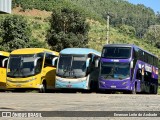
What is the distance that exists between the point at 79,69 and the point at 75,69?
0.28 metres

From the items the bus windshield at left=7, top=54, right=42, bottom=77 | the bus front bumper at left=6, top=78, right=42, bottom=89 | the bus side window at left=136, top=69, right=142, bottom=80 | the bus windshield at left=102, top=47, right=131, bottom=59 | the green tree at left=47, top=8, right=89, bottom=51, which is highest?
the green tree at left=47, top=8, right=89, bottom=51

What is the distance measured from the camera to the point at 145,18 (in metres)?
184

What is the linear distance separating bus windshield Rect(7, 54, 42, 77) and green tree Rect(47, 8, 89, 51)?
17.6 m

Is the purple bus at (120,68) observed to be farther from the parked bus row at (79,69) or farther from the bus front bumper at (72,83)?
the bus front bumper at (72,83)

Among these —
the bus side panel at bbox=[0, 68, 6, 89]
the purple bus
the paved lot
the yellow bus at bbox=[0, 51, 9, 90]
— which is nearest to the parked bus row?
the purple bus

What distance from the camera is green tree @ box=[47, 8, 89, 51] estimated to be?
5144 centimetres

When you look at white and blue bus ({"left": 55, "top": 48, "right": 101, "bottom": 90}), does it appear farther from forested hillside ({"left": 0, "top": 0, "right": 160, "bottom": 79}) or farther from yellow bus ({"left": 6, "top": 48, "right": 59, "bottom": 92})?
forested hillside ({"left": 0, "top": 0, "right": 160, "bottom": 79})

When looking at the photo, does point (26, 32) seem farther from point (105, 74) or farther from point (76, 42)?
point (105, 74)

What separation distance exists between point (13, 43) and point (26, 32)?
2.26m

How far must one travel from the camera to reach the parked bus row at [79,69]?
32.7m

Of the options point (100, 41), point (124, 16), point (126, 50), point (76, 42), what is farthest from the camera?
point (124, 16)

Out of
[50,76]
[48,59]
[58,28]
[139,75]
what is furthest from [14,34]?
[139,75]

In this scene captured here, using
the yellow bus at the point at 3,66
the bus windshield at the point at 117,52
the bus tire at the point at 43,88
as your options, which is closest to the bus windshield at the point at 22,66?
the bus tire at the point at 43,88

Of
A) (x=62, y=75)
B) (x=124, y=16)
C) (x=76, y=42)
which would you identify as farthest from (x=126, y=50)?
(x=124, y=16)
